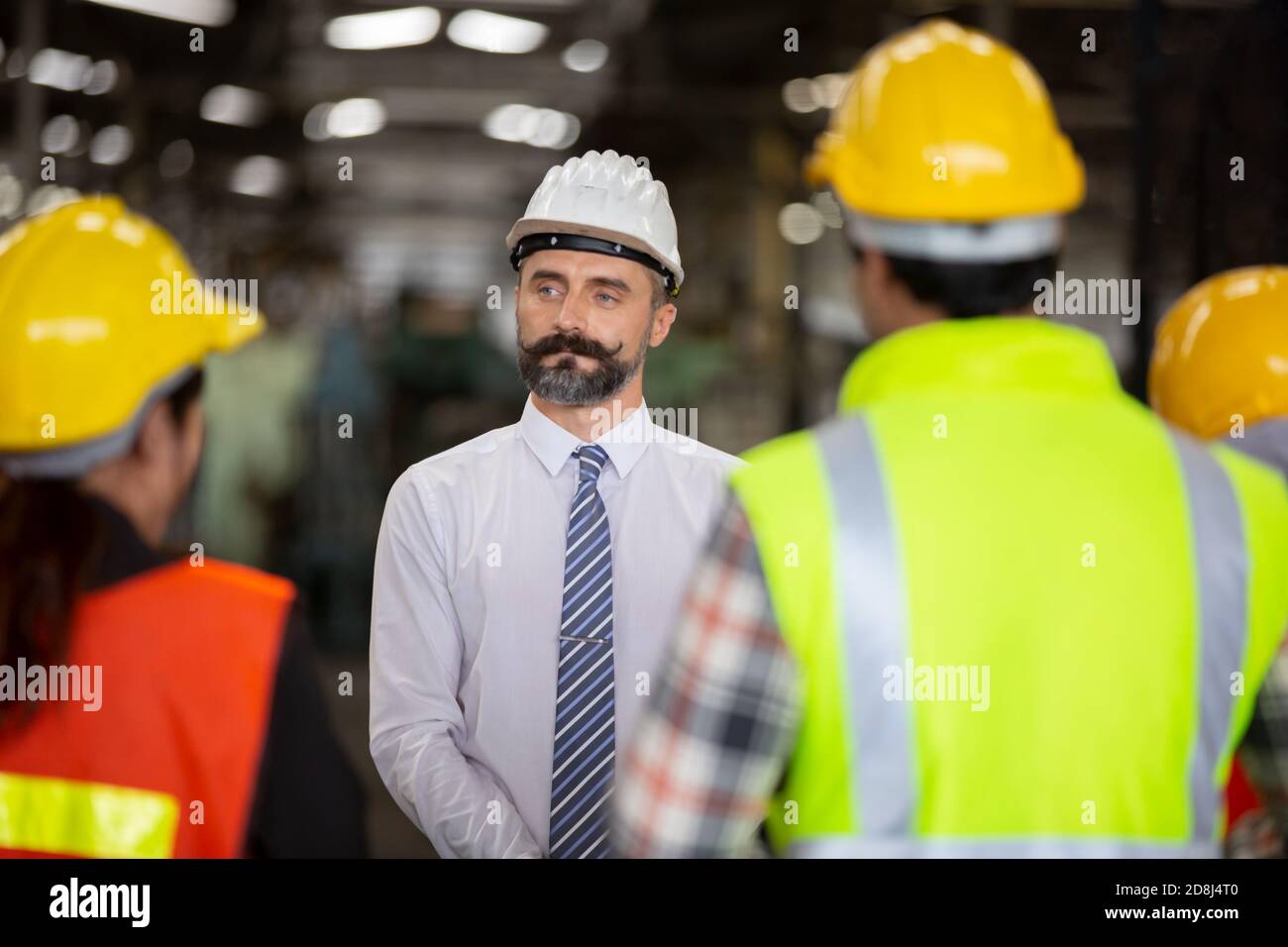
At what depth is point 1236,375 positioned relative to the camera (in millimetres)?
2168

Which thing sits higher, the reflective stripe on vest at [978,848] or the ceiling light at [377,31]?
the ceiling light at [377,31]

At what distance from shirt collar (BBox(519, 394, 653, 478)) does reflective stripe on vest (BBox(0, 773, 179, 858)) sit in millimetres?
1042

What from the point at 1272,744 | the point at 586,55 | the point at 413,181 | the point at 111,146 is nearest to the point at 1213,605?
the point at 1272,744

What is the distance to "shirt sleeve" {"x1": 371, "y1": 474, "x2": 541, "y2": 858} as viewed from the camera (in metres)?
2.23

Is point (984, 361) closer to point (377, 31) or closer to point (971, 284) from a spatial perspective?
point (971, 284)

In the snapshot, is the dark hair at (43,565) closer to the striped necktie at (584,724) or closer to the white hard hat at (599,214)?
the striped necktie at (584,724)

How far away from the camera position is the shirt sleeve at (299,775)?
1.62 metres

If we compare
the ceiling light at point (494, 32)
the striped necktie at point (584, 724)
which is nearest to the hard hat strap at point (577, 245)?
the striped necktie at point (584, 724)

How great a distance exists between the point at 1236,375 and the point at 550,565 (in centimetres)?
121

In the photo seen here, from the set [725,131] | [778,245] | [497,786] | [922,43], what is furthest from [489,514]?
[778,245]

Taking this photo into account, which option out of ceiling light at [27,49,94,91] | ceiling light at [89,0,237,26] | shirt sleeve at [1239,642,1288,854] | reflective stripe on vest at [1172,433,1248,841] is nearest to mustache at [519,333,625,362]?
reflective stripe on vest at [1172,433,1248,841]

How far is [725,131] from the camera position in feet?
31.9

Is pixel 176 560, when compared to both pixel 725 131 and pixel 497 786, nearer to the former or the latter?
pixel 497 786

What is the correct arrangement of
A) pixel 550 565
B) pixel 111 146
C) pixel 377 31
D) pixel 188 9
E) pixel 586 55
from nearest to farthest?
pixel 550 565 → pixel 188 9 → pixel 377 31 → pixel 586 55 → pixel 111 146
